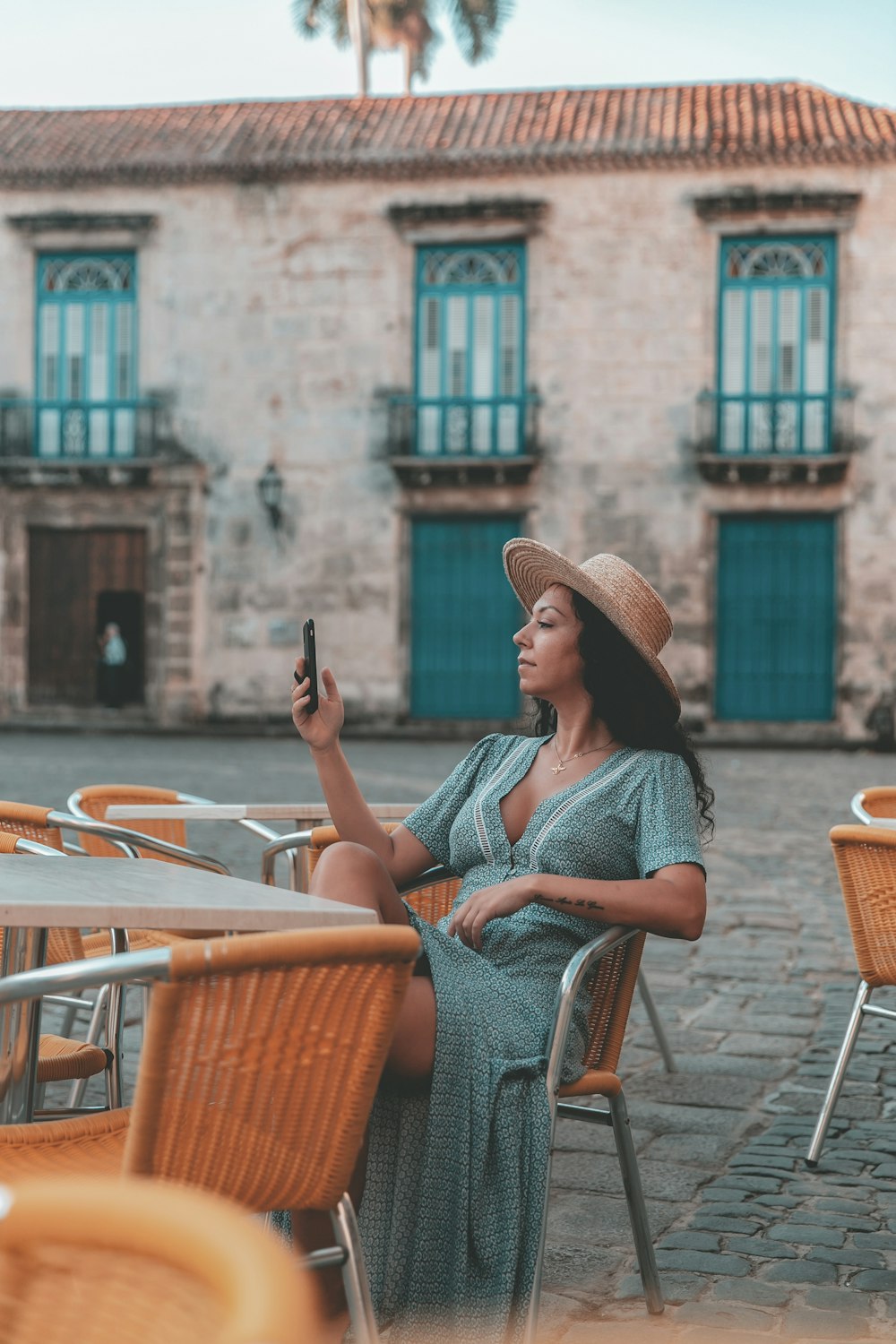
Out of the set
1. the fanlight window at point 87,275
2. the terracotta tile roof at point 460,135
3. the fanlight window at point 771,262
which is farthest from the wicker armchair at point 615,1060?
the fanlight window at point 87,275

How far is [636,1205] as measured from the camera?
301 centimetres

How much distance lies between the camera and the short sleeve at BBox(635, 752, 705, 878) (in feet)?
9.93

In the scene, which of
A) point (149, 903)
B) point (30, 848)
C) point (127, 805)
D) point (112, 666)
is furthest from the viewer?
point (112, 666)

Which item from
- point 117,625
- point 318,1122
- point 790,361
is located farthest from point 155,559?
point 318,1122

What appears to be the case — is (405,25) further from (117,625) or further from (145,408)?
(117,625)

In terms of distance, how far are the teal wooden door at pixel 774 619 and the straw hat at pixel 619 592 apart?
18940 mm

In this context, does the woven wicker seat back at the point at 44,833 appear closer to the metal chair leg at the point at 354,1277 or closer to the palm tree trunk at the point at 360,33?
the metal chair leg at the point at 354,1277

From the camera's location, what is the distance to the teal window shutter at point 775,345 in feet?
72.3

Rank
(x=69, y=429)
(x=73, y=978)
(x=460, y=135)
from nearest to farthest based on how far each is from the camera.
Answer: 1. (x=73, y=978)
2. (x=460, y=135)
3. (x=69, y=429)

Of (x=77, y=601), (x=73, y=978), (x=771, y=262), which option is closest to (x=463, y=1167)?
(x=73, y=978)

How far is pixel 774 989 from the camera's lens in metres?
6.12

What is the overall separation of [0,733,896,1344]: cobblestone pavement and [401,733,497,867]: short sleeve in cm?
90

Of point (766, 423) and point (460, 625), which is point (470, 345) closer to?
point (460, 625)

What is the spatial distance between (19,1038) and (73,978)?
2.50 feet
